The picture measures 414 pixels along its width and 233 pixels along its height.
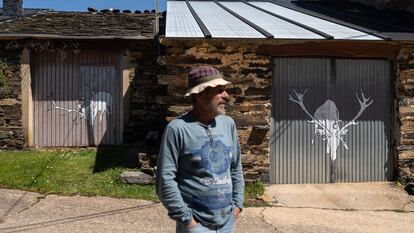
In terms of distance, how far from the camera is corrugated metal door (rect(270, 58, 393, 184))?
8.38 m

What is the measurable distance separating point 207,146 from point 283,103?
555 cm

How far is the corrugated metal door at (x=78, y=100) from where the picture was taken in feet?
37.0

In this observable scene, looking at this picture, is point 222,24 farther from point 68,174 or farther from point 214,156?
point 214,156

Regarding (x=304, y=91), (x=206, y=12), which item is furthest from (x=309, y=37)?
(x=206, y=12)

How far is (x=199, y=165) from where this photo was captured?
2.97 metres

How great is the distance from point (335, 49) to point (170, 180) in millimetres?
6122

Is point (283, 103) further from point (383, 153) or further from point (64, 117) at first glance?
point (64, 117)

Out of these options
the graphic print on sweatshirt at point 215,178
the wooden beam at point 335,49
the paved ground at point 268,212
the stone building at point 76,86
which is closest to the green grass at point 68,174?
the paved ground at point 268,212

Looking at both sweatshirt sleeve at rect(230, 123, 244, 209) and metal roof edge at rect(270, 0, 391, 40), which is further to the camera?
metal roof edge at rect(270, 0, 391, 40)

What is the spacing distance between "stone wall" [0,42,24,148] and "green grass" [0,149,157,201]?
1.50 feet

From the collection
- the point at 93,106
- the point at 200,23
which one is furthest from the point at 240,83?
the point at 93,106

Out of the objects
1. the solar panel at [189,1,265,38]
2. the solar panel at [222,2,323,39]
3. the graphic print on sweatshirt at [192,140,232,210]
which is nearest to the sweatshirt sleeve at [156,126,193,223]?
the graphic print on sweatshirt at [192,140,232,210]

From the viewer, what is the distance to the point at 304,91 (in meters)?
8.42

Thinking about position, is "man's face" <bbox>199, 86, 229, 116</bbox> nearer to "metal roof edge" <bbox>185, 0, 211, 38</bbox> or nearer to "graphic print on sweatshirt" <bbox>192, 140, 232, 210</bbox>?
"graphic print on sweatshirt" <bbox>192, 140, 232, 210</bbox>
